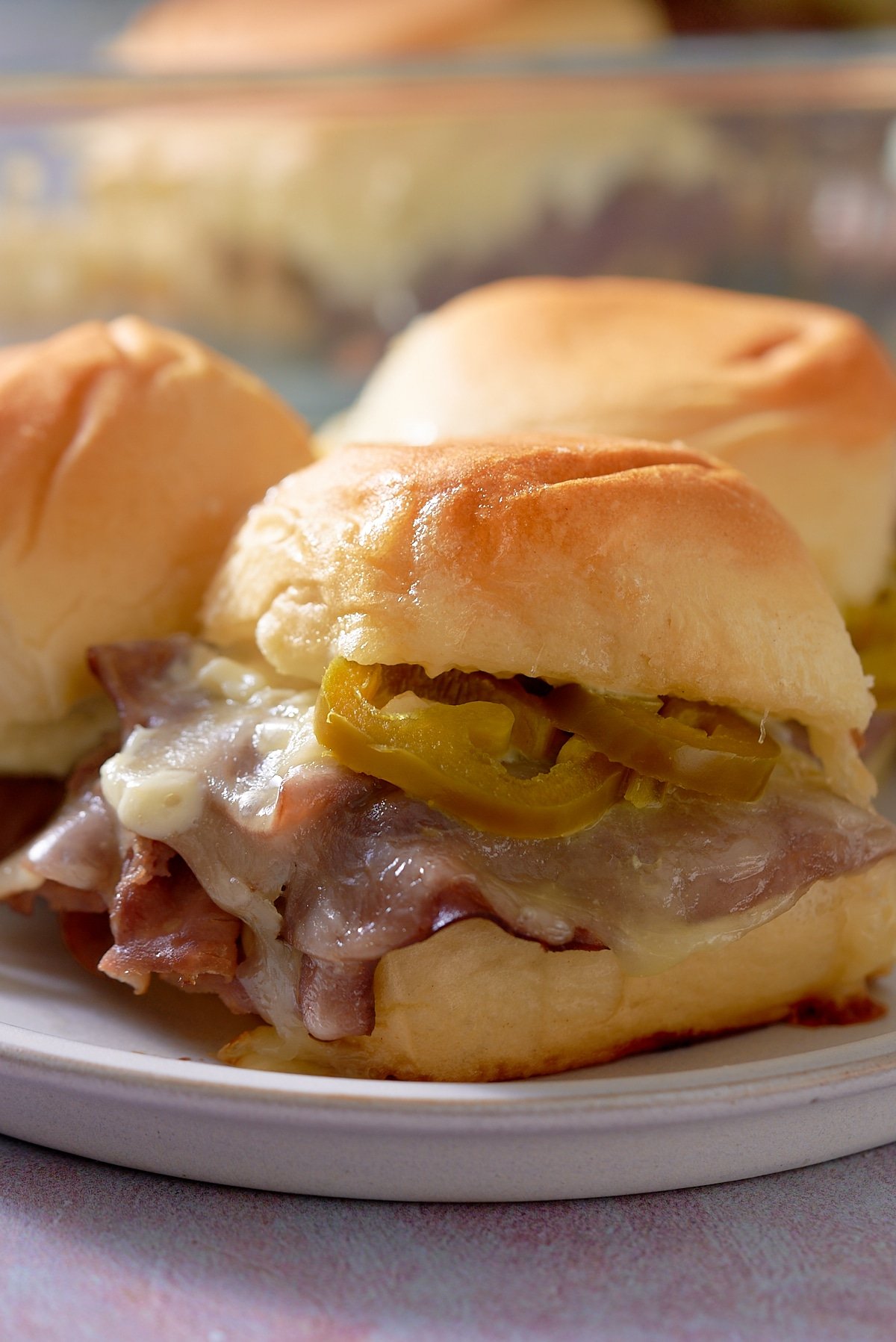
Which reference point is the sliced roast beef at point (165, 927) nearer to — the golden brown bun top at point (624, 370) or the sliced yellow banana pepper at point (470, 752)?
the sliced yellow banana pepper at point (470, 752)

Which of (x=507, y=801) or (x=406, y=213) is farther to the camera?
(x=406, y=213)

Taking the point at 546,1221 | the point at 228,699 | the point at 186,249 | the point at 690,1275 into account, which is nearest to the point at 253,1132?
the point at 546,1221

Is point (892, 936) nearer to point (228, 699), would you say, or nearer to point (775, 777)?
point (775, 777)

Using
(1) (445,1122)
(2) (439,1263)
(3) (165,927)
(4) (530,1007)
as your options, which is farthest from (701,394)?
(2) (439,1263)

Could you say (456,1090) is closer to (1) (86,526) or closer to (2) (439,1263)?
(2) (439,1263)

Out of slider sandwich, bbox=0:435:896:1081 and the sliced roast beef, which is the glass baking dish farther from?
the sliced roast beef

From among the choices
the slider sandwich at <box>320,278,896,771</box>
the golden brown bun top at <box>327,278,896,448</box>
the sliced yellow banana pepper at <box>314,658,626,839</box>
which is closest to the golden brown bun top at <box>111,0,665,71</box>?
the golden brown bun top at <box>327,278,896,448</box>
